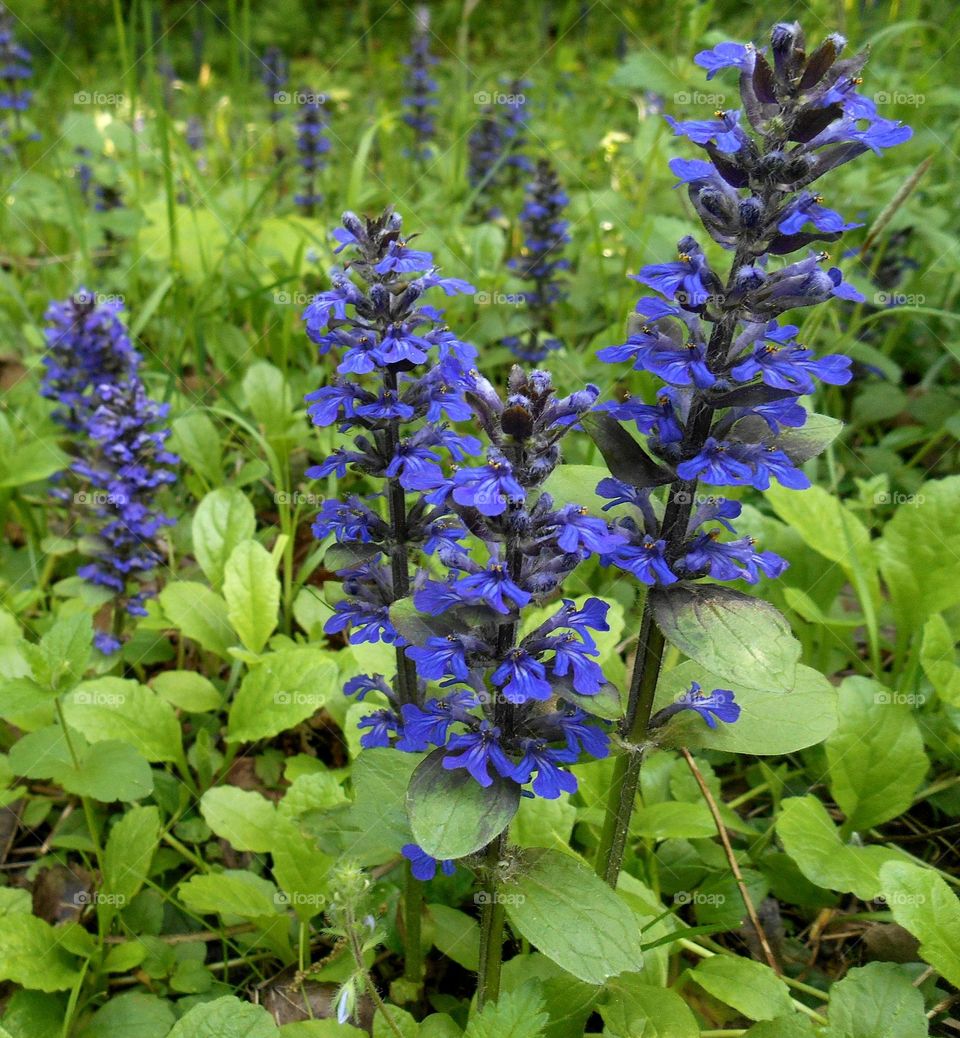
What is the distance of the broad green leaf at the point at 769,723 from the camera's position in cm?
204

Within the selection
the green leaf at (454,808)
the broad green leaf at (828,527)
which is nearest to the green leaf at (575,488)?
the green leaf at (454,808)

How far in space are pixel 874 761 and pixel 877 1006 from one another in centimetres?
76

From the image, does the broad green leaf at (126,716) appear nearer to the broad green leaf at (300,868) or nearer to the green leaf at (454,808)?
the broad green leaf at (300,868)

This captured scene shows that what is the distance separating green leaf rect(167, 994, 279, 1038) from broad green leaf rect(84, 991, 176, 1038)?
1.64ft

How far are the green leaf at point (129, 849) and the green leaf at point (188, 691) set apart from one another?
551 millimetres

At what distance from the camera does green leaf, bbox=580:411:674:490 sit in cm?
189

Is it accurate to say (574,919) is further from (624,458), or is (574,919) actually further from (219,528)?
(219,528)

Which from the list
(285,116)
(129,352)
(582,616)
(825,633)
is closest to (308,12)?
(285,116)

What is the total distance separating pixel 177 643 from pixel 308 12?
1335cm

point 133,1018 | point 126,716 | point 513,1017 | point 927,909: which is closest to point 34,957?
point 133,1018

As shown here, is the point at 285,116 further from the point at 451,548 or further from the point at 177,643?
the point at 451,548

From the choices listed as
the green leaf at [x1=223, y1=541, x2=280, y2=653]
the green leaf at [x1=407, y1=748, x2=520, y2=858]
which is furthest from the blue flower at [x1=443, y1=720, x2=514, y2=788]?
the green leaf at [x1=223, y1=541, x2=280, y2=653]

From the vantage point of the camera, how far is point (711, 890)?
8.75 ft

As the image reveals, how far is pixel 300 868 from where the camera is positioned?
2.59 meters
